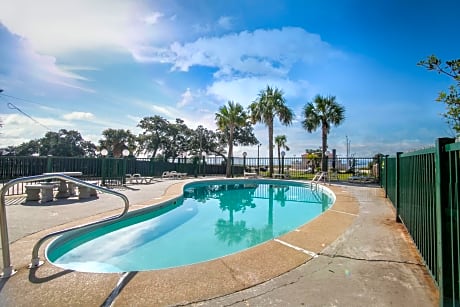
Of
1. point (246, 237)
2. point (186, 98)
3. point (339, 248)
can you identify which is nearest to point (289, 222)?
point (246, 237)

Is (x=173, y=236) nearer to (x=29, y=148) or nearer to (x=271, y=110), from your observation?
(x=271, y=110)

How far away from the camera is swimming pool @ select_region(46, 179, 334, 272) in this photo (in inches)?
150

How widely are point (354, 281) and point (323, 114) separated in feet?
51.7

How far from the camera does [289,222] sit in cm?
657

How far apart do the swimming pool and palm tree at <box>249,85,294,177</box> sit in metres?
9.67

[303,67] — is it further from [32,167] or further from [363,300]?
[32,167]

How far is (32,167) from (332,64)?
1532 cm

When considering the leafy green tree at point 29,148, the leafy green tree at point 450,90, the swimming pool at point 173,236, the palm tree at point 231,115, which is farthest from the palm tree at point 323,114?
the leafy green tree at point 29,148

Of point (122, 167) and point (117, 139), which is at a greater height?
point (117, 139)

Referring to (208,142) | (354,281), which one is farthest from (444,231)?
(208,142)

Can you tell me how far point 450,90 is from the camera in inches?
170

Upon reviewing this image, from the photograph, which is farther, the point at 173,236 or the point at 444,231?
the point at 173,236

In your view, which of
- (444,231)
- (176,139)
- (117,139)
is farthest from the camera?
(176,139)

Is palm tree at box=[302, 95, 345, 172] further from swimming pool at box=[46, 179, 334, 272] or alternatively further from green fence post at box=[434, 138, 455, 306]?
green fence post at box=[434, 138, 455, 306]
